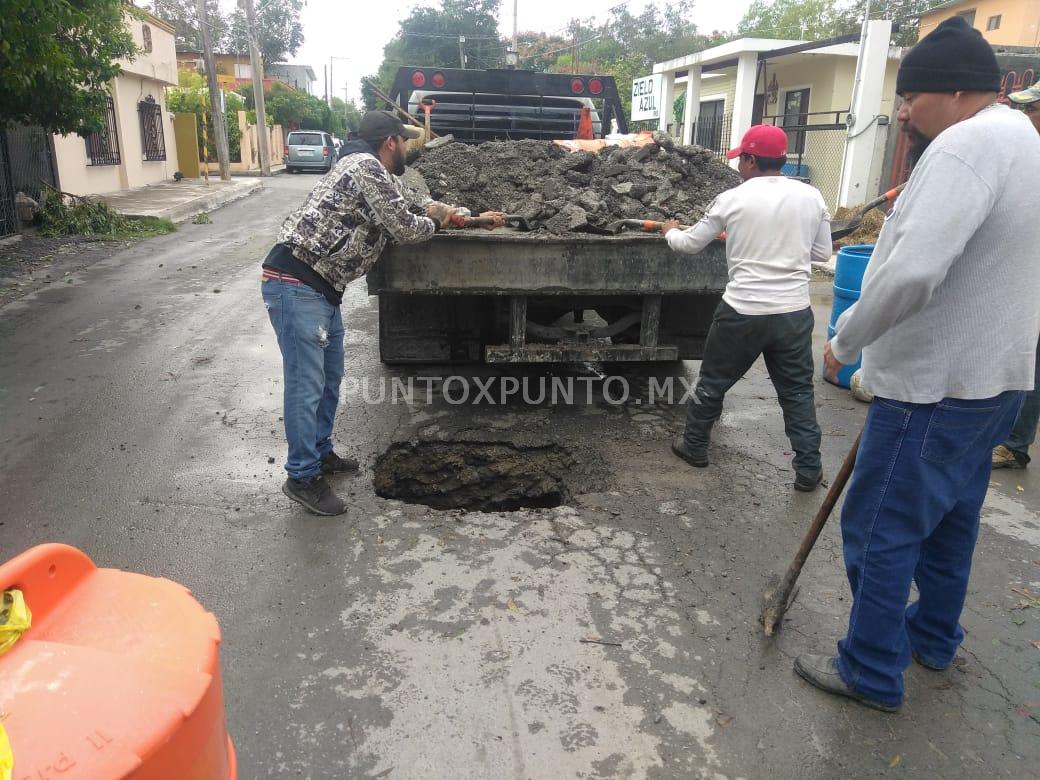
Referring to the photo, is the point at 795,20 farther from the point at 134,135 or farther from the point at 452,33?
the point at 134,135

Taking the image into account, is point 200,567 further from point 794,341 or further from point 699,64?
point 699,64

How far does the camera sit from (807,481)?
12.9 feet

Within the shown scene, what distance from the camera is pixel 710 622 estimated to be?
284 centimetres

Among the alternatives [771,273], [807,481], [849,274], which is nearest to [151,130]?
[849,274]

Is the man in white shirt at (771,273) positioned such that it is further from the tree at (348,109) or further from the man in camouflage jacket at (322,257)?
the tree at (348,109)

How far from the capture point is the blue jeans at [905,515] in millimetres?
2184


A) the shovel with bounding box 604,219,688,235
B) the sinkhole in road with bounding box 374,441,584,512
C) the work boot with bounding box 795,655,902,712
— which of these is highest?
the shovel with bounding box 604,219,688,235

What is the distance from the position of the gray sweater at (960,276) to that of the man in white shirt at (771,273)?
1559 millimetres

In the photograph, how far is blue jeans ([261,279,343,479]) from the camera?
11.5ft

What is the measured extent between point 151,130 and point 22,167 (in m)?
9.63

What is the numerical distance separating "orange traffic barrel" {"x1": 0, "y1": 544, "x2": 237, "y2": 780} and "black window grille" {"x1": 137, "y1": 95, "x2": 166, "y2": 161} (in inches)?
889

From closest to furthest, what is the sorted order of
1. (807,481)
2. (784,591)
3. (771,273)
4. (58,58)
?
1. (784,591)
2. (771,273)
3. (807,481)
4. (58,58)

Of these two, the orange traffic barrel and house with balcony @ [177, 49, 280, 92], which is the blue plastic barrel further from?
house with balcony @ [177, 49, 280, 92]

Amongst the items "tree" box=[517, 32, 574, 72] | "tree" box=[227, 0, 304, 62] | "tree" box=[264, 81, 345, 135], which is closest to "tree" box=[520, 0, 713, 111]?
"tree" box=[517, 32, 574, 72]
